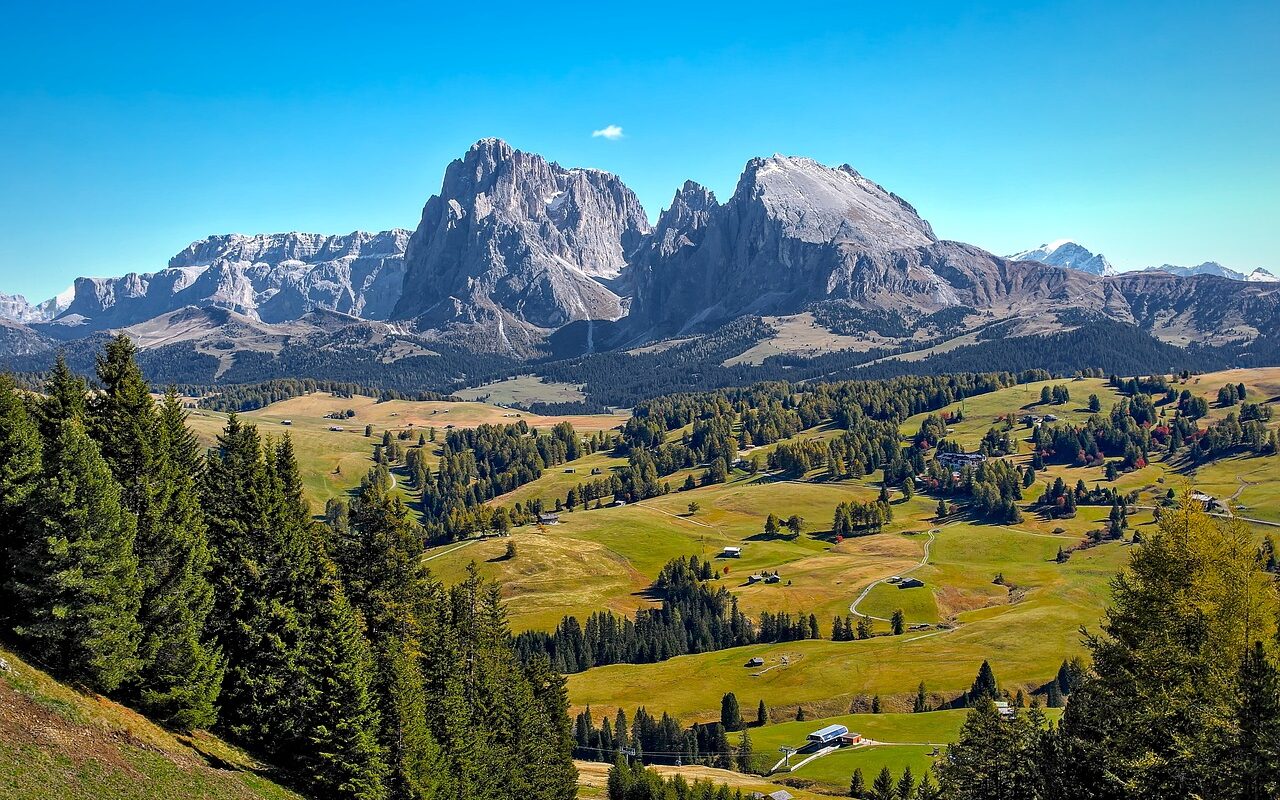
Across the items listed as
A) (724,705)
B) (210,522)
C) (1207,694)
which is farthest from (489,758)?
(724,705)

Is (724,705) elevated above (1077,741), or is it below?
below

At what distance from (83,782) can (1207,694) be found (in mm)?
49580

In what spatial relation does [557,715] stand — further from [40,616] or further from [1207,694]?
[1207,694]

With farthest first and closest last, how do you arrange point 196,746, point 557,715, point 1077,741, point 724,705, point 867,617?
point 867,617 < point 724,705 < point 557,715 < point 196,746 < point 1077,741

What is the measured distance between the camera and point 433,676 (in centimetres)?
6256

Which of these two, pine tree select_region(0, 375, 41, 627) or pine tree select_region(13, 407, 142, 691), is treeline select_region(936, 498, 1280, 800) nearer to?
→ pine tree select_region(13, 407, 142, 691)

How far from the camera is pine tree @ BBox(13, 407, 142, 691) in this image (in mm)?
45344

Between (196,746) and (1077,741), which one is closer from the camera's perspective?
(1077,741)

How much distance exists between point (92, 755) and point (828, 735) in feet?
393

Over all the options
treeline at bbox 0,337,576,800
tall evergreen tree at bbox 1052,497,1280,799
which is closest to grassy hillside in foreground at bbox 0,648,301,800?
treeline at bbox 0,337,576,800

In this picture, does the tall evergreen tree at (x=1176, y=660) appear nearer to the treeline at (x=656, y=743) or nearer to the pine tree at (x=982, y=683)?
the treeline at (x=656, y=743)

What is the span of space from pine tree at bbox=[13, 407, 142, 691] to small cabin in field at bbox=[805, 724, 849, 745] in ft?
378

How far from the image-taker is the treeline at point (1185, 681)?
36.8 meters

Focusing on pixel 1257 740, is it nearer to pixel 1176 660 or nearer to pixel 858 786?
pixel 1176 660
